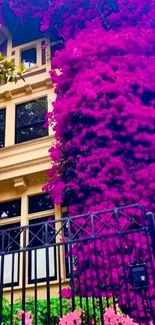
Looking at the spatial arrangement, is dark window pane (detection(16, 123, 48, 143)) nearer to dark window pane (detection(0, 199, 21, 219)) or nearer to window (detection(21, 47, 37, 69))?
dark window pane (detection(0, 199, 21, 219))

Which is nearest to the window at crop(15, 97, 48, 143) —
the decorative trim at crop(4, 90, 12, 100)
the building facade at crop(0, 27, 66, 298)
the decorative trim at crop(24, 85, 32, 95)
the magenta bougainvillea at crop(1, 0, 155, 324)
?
the building facade at crop(0, 27, 66, 298)

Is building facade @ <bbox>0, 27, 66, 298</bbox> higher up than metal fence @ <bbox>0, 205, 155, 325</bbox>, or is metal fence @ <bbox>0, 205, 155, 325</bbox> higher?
building facade @ <bbox>0, 27, 66, 298</bbox>

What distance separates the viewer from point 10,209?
431 inches

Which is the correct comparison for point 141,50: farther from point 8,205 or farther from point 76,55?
point 8,205

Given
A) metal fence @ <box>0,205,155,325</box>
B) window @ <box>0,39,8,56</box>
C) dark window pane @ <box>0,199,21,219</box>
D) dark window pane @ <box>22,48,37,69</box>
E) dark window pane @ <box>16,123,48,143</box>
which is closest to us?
metal fence @ <box>0,205,155,325</box>

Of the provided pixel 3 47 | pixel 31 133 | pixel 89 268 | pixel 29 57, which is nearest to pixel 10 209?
pixel 31 133

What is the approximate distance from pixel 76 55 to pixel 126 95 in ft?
7.40

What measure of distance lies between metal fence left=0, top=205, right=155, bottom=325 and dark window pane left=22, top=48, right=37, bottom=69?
707 cm

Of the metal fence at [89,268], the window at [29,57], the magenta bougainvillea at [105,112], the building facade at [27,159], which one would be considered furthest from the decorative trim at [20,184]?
the window at [29,57]

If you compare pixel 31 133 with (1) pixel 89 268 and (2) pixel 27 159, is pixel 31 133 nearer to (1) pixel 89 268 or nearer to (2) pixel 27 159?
(2) pixel 27 159

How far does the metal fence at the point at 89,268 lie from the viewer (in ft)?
14.5

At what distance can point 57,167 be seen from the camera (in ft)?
32.1

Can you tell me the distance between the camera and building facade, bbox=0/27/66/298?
985 cm

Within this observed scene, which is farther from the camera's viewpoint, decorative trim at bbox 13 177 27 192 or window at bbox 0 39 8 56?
window at bbox 0 39 8 56
